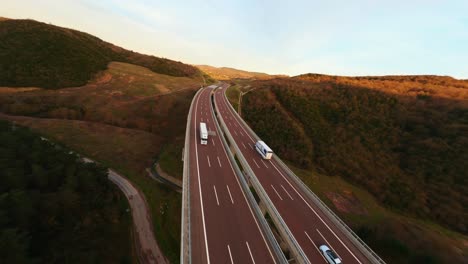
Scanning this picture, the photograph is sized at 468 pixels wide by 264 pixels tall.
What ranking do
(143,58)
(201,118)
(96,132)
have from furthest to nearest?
1. (143,58)
2. (201,118)
3. (96,132)

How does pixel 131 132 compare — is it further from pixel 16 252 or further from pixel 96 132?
pixel 16 252

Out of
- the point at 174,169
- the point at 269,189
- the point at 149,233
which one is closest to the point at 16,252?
the point at 149,233

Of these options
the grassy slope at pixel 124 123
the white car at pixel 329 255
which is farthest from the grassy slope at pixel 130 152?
the white car at pixel 329 255

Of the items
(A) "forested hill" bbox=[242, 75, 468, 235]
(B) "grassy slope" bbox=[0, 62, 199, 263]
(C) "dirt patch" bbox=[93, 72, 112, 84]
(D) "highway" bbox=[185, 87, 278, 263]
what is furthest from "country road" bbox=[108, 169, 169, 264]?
(C) "dirt patch" bbox=[93, 72, 112, 84]

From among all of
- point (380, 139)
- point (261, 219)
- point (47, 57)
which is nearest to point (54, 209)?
point (261, 219)

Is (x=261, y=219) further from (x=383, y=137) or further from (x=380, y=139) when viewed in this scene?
(x=383, y=137)

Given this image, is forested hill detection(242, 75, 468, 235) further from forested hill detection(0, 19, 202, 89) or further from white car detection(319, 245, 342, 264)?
forested hill detection(0, 19, 202, 89)

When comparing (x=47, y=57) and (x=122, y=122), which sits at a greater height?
(x=47, y=57)
